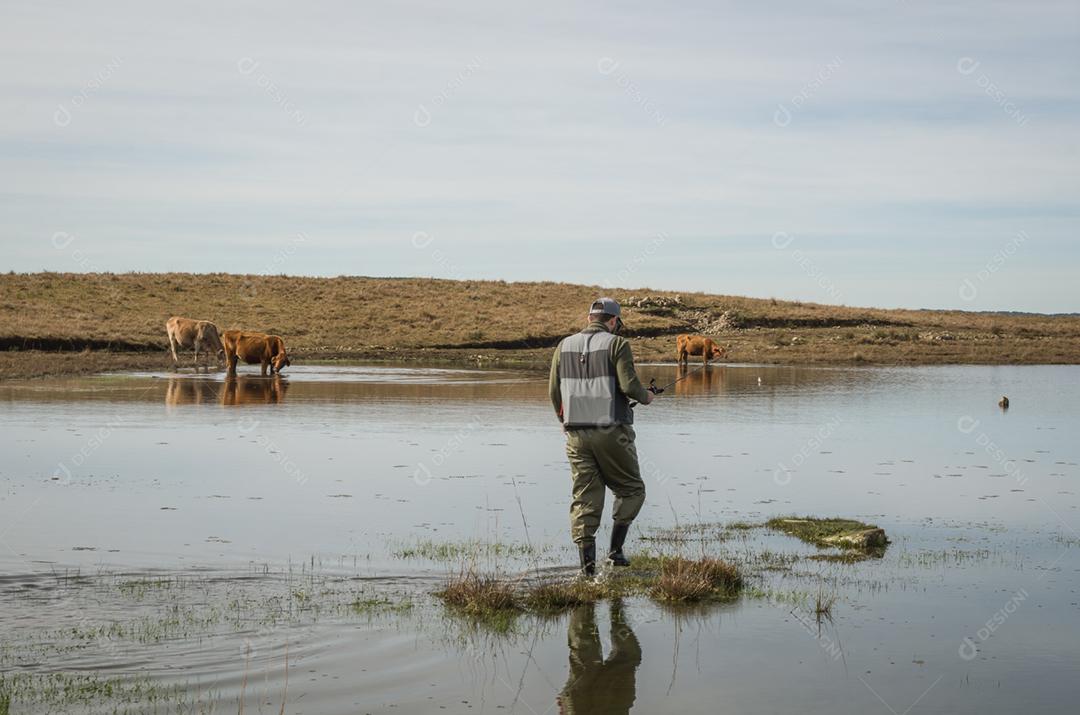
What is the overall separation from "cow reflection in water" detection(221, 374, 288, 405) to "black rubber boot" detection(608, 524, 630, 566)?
16194 mm

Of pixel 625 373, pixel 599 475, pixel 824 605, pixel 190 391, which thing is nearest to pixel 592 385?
pixel 625 373

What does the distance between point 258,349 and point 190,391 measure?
25.3 feet

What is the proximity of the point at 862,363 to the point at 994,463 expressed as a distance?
29.9 metres

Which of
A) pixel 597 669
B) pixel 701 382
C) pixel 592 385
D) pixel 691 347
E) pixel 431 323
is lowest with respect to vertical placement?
pixel 597 669

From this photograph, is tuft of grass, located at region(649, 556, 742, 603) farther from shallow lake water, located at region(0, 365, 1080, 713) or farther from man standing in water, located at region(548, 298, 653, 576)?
man standing in water, located at region(548, 298, 653, 576)

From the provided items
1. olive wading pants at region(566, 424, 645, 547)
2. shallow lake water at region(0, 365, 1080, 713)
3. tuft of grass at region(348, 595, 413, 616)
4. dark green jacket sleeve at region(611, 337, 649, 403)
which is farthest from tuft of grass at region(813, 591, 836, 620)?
tuft of grass at region(348, 595, 413, 616)

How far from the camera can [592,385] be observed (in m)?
8.98

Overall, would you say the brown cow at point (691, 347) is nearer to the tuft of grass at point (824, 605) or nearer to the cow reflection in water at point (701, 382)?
the cow reflection in water at point (701, 382)

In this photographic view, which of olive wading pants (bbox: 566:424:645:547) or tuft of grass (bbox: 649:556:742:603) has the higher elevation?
olive wading pants (bbox: 566:424:645:547)

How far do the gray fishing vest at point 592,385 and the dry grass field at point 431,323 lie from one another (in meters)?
24.7

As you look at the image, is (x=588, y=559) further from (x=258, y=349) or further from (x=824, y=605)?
(x=258, y=349)

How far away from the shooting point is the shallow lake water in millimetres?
6195

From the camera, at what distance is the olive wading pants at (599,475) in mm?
8820

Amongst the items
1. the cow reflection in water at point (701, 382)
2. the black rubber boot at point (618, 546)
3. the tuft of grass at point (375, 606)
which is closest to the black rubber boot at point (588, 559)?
the black rubber boot at point (618, 546)
